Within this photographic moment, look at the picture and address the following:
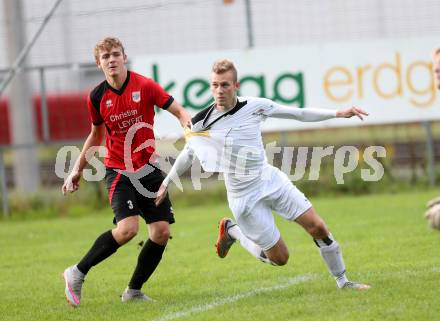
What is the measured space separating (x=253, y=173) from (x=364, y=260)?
2030 millimetres

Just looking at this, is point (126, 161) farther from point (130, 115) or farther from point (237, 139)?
point (237, 139)

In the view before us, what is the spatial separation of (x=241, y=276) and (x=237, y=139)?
162 cm

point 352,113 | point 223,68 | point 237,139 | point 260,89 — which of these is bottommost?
point 260,89

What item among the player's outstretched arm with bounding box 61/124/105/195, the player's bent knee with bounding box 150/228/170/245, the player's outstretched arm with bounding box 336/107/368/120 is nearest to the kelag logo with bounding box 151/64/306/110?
the player's outstretched arm with bounding box 61/124/105/195

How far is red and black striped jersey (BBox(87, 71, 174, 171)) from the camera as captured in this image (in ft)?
24.4

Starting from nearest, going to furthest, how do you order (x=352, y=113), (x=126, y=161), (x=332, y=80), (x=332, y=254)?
1. (x=352, y=113)
2. (x=332, y=254)
3. (x=126, y=161)
4. (x=332, y=80)

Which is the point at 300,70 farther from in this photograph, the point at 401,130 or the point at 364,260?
the point at 364,260

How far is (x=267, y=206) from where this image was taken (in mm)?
7293

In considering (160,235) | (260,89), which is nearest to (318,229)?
(160,235)

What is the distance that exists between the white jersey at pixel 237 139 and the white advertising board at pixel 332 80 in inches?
298

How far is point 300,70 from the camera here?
15.1 meters

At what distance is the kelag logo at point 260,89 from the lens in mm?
14984

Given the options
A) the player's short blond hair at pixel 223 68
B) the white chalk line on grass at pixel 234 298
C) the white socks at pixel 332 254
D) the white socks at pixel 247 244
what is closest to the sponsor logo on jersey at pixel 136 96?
the player's short blond hair at pixel 223 68

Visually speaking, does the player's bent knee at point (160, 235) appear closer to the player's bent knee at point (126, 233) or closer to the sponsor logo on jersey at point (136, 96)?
the player's bent knee at point (126, 233)
